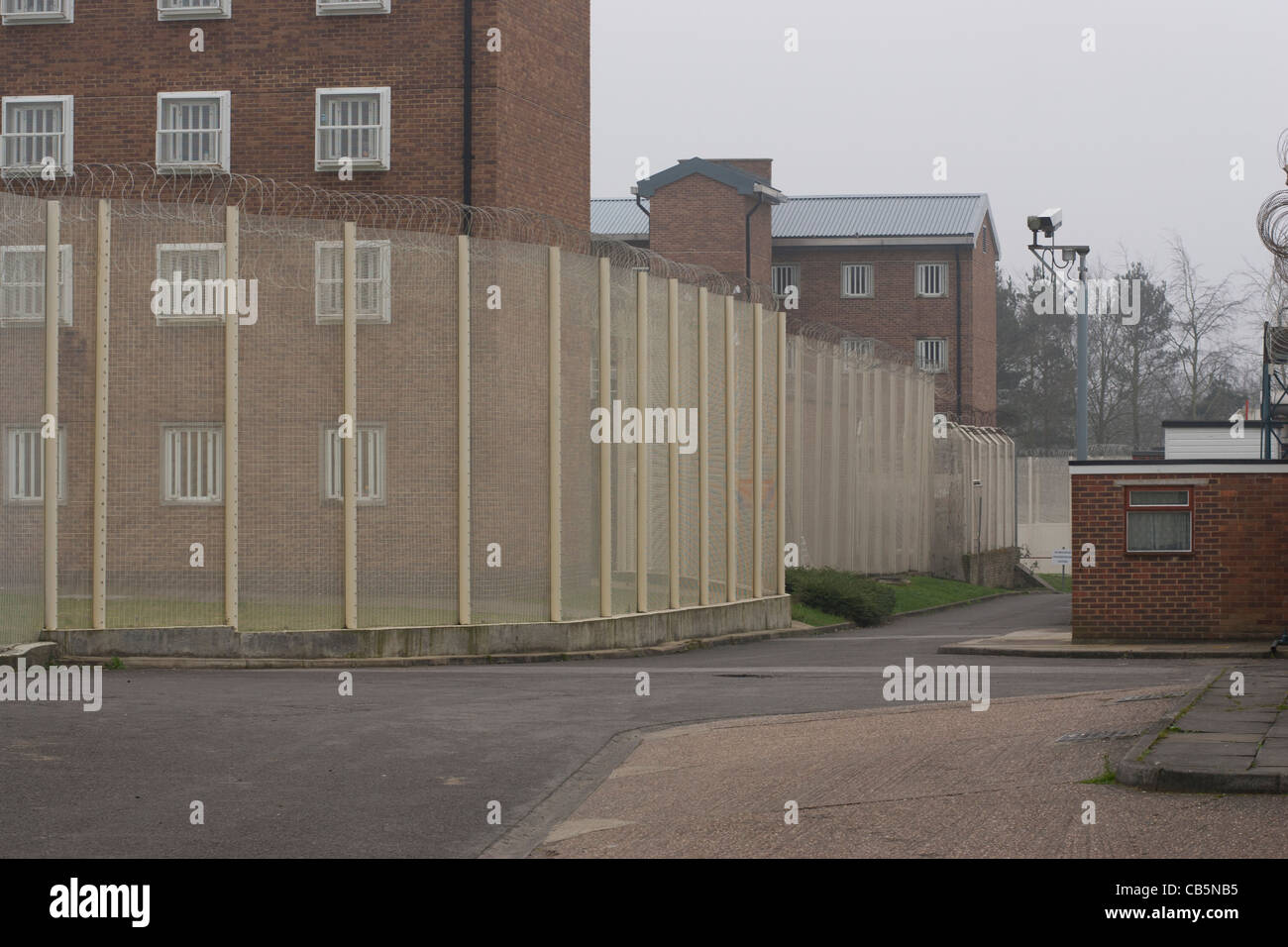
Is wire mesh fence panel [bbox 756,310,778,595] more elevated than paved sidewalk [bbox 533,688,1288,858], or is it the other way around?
wire mesh fence panel [bbox 756,310,778,595]

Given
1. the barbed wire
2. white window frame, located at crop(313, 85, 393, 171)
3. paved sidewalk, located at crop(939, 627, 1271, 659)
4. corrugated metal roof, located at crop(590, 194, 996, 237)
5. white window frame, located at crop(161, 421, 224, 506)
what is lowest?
paved sidewalk, located at crop(939, 627, 1271, 659)

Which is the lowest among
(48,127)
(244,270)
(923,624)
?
(923,624)

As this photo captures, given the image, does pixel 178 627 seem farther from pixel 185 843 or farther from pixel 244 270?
pixel 185 843

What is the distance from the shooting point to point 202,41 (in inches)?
1102

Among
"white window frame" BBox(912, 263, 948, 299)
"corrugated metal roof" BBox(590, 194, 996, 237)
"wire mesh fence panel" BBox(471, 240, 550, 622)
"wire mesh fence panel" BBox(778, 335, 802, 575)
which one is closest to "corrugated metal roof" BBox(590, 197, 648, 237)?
"corrugated metal roof" BBox(590, 194, 996, 237)

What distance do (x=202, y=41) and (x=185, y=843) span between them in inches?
890

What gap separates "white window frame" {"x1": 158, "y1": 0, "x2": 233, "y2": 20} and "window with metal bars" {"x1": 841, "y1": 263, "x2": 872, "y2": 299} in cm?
3464

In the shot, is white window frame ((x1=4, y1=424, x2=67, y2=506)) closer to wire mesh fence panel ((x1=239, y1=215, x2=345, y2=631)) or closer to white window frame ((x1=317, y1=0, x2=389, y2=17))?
wire mesh fence panel ((x1=239, y1=215, x2=345, y2=631))

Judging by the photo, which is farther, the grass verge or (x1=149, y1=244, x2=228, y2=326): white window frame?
the grass verge

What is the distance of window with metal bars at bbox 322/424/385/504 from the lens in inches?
727

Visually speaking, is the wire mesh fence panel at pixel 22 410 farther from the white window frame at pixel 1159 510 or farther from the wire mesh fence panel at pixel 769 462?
the white window frame at pixel 1159 510

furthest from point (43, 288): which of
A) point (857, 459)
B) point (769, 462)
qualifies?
point (857, 459)

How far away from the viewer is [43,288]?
17.2m
